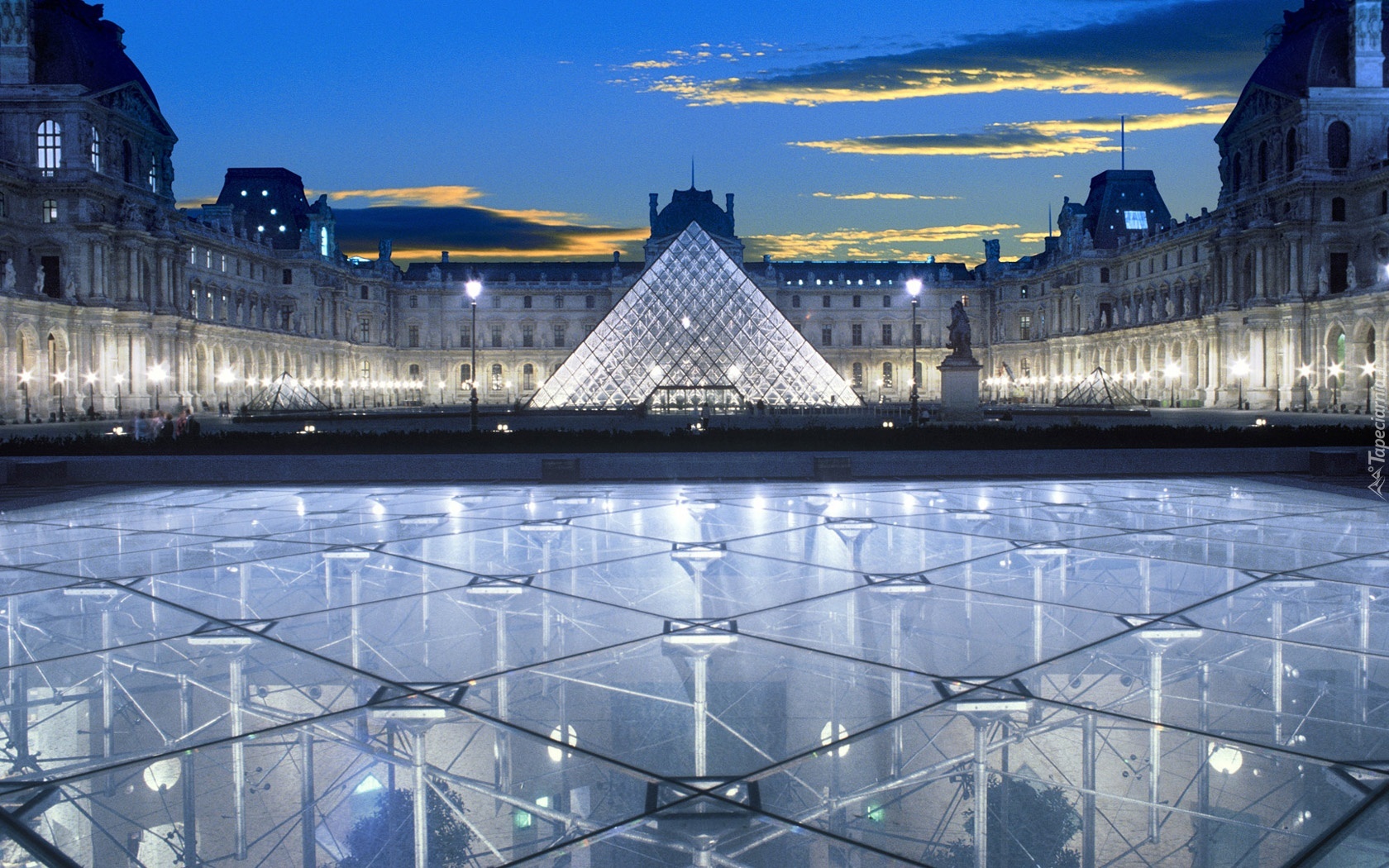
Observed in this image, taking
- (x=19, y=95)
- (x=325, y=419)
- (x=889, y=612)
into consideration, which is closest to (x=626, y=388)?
(x=325, y=419)

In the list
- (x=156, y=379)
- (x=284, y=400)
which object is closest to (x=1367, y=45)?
(x=284, y=400)

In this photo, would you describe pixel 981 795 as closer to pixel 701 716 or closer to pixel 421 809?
pixel 701 716

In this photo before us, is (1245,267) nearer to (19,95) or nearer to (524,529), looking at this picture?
(524,529)

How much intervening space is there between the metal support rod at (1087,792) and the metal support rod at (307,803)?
222cm

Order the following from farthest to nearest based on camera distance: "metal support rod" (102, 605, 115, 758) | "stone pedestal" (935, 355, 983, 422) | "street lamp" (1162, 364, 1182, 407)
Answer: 1. "street lamp" (1162, 364, 1182, 407)
2. "stone pedestal" (935, 355, 983, 422)
3. "metal support rod" (102, 605, 115, 758)

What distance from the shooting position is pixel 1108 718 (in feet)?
13.4

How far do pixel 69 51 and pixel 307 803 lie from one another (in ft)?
147

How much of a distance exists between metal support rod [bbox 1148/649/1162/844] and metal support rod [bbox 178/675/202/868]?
2.83 m

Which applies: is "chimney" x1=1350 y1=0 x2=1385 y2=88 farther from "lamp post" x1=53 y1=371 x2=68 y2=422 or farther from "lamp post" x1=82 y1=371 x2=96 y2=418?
"lamp post" x1=53 y1=371 x2=68 y2=422

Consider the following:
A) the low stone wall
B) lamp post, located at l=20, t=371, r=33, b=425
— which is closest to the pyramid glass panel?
the low stone wall

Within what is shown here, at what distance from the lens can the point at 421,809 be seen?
330 centimetres

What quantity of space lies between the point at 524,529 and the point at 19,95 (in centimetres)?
3733

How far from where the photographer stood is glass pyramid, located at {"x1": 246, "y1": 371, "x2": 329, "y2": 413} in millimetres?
39156

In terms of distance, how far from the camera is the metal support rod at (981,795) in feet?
9.84
